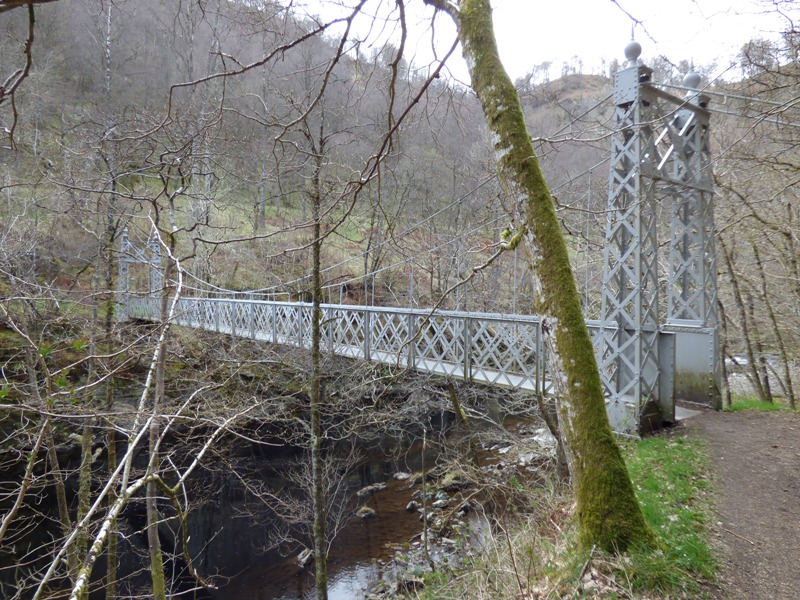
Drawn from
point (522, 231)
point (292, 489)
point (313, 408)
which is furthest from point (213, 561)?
point (522, 231)

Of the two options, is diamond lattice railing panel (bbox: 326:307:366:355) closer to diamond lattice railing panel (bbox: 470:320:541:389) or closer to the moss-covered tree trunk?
diamond lattice railing panel (bbox: 470:320:541:389)

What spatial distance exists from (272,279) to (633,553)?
12.3 meters

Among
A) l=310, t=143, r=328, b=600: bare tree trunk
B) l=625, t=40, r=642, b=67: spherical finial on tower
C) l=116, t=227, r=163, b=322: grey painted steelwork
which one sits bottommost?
l=310, t=143, r=328, b=600: bare tree trunk

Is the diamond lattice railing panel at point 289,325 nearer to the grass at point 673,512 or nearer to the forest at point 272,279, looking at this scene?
the forest at point 272,279

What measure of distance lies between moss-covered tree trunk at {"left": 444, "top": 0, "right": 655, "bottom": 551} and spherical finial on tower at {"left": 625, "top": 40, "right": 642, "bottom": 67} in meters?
2.36

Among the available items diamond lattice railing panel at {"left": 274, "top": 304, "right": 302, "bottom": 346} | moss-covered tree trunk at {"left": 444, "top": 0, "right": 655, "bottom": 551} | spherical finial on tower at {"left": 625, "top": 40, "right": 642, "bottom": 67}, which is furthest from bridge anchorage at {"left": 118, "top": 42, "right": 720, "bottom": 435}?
diamond lattice railing panel at {"left": 274, "top": 304, "right": 302, "bottom": 346}

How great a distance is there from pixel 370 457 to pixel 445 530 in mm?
2847

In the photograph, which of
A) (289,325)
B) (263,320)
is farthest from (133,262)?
(289,325)

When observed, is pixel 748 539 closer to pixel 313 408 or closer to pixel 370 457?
pixel 313 408

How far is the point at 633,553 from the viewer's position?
184cm

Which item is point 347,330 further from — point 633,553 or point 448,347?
point 633,553

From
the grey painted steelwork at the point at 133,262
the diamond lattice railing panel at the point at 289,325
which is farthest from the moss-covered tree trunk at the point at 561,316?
the diamond lattice railing panel at the point at 289,325

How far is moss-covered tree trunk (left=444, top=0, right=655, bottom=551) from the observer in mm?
1910

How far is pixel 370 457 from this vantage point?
9109 mm
